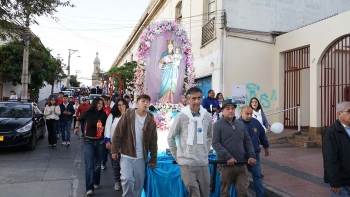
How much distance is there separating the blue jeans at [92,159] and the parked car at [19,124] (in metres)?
4.21

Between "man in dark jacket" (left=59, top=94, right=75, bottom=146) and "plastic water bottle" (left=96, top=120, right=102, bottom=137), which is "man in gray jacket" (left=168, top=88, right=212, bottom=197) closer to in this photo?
"plastic water bottle" (left=96, top=120, right=102, bottom=137)

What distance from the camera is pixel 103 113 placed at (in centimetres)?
589

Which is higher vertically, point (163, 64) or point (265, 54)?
point (265, 54)

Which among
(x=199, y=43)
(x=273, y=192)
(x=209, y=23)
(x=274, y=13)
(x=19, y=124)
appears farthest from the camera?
(x=199, y=43)

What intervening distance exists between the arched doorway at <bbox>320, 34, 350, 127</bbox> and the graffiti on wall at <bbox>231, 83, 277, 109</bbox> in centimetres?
249

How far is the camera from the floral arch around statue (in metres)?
8.19

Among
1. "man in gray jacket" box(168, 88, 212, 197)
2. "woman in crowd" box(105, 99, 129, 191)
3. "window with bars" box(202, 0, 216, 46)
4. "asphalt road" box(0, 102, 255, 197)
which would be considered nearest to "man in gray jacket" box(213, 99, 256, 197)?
"man in gray jacket" box(168, 88, 212, 197)

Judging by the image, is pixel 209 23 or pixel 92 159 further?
pixel 209 23

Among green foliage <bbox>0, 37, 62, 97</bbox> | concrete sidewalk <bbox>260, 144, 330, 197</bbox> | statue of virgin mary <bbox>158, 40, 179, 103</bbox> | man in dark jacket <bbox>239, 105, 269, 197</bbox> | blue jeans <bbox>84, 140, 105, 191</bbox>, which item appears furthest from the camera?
green foliage <bbox>0, 37, 62, 97</bbox>

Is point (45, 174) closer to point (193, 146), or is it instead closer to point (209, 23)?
point (193, 146)

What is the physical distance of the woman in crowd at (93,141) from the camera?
18.0ft

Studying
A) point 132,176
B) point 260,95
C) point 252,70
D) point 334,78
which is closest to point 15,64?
point 252,70

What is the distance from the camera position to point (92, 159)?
5.57 meters

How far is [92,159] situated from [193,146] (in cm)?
237
